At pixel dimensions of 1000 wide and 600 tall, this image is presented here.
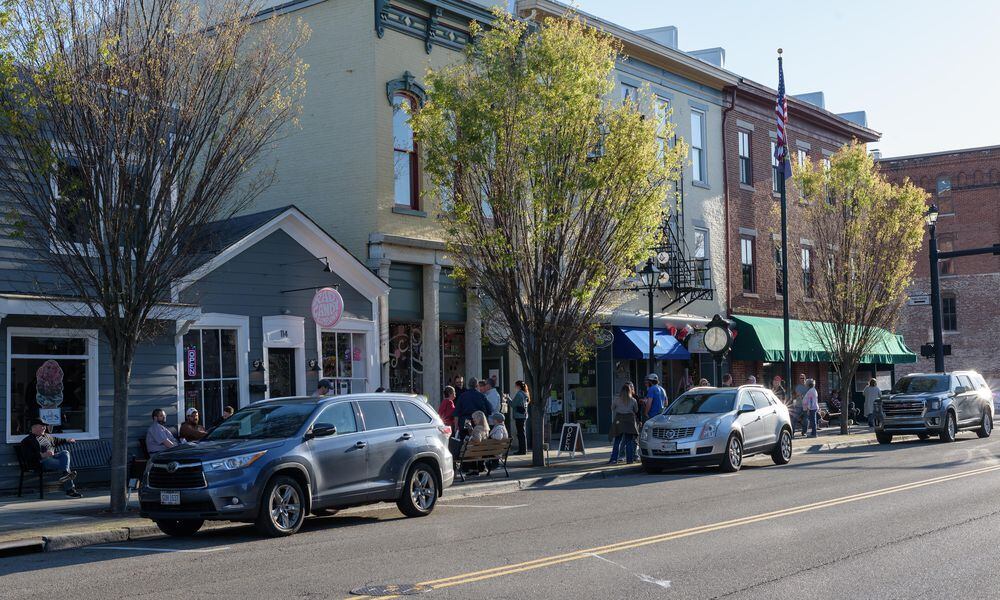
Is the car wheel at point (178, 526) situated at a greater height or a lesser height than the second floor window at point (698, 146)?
lesser

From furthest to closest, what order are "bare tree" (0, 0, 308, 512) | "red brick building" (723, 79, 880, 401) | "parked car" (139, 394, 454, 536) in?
"red brick building" (723, 79, 880, 401) → "bare tree" (0, 0, 308, 512) → "parked car" (139, 394, 454, 536)

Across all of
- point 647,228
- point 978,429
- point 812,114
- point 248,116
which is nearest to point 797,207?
point 812,114

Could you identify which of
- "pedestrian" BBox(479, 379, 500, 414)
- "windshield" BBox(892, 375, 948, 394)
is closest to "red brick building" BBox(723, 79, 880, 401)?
"windshield" BBox(892, 375, 948, 394)

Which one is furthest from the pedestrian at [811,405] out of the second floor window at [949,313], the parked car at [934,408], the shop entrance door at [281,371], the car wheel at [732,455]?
the second floor window at [949,313]

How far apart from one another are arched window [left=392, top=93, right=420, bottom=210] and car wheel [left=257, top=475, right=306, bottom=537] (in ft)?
39.7

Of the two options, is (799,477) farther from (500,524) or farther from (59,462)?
(59,462)

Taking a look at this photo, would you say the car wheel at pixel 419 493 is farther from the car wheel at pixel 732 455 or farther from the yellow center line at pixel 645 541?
the car wheel at pixel 732 455

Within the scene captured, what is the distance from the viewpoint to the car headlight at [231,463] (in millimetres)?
12156

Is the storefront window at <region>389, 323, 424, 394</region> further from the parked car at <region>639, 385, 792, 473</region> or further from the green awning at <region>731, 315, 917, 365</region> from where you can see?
the green awning at <region>731, 315, 917, 365</region>

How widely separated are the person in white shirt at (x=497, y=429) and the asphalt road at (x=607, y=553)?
10.2 feet

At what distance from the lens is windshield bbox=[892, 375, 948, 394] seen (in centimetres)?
2814

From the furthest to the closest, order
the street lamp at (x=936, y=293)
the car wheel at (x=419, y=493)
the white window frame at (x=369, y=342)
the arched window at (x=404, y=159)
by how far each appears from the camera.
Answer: the street lamp at (x=936, y=293) < the arched window at (x=404, y=159) < the white window frame at (x=369, y=342) < the car wheel at (x=419, y=493)

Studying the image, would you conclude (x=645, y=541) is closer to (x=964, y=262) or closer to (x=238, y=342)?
(x=238, y=342)

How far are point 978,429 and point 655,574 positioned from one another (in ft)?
76.5
